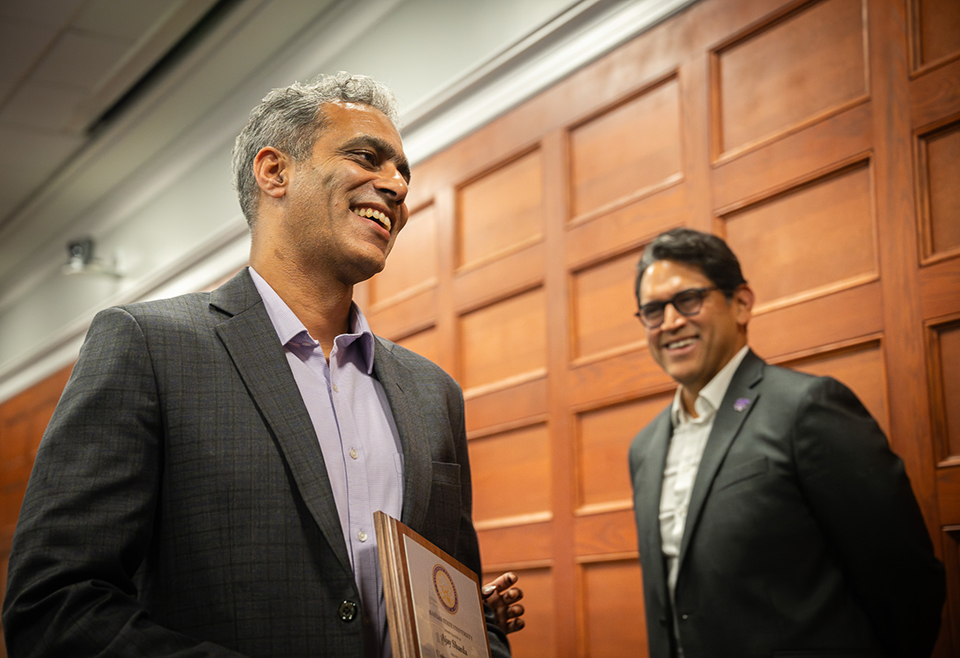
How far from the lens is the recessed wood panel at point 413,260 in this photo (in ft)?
13.6

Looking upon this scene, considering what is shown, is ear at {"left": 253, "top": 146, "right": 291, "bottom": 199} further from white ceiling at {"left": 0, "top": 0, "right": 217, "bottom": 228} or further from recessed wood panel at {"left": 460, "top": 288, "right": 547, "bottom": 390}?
white ceiling at {"left": 0, "top": 0, "right": 217, "bottom": 228}

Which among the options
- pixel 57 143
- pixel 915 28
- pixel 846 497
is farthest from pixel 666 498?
pixel 57 143

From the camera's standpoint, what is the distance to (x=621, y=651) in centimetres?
302

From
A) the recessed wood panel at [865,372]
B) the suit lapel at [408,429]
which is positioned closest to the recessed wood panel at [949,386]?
the recessed wood panel at [865,372]

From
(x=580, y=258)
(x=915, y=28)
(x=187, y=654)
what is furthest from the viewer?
(x=580, y=258)

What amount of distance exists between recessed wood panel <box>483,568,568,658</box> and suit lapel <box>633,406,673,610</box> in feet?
2.75

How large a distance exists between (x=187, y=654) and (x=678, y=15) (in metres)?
2.66

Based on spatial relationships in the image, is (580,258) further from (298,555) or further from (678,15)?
(298,555)

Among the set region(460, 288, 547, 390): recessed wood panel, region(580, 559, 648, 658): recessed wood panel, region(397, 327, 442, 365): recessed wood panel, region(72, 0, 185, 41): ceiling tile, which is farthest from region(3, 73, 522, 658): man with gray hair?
region(72, 0, 185, 41): ceiling tile

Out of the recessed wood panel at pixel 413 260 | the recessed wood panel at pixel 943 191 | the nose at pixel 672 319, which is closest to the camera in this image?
the recessed wood panel at pixel 943 191

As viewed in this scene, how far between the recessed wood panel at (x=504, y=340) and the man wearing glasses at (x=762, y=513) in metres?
1.00

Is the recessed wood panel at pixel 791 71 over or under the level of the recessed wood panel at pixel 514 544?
over

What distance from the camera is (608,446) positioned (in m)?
3.21

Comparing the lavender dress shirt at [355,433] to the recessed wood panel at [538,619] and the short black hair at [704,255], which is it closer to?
the short black hair at [704,255]
